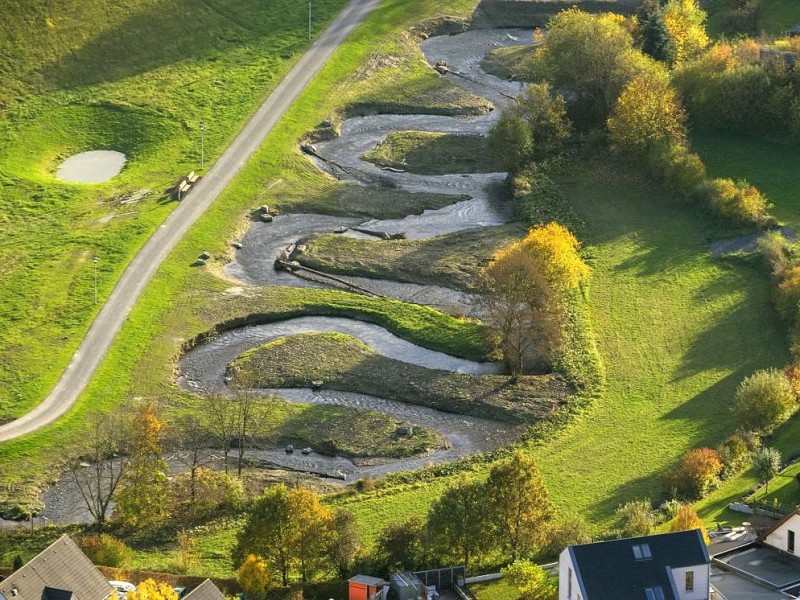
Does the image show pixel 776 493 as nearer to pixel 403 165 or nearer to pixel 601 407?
pixel 601 407

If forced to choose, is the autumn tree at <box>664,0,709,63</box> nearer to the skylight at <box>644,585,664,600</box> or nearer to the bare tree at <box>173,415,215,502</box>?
the bare tree at <box>173,415,215,502</box>

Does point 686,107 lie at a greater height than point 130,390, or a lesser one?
greater

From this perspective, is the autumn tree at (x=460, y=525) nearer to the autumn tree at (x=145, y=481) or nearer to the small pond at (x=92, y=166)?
the autumn tree at (x=145, y=481)

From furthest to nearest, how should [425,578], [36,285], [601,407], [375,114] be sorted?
1. [375,114]
2. [36,285]
3. [601,407]
4. [425,578]

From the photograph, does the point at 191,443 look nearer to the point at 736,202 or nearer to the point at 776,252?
the point at 776,252

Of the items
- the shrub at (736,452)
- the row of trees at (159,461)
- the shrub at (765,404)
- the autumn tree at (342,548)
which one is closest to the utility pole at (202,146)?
the row of trees at (159,461)

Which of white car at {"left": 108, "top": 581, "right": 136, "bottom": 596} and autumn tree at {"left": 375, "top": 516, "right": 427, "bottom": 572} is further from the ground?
autumn tree at {"left": 375, "top": 516, "right": 427, "bottom": 572}

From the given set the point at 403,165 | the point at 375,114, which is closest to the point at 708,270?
the point at 403,165

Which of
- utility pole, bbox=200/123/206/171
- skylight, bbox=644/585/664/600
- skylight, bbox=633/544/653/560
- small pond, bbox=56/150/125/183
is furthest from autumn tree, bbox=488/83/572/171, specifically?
skylight, bbox=644/585/664/600
